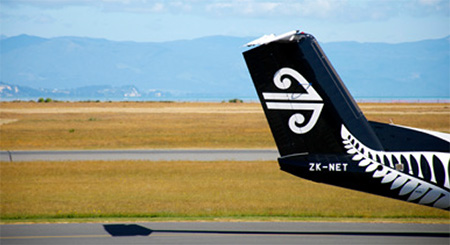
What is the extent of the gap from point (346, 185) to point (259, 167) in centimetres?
1973

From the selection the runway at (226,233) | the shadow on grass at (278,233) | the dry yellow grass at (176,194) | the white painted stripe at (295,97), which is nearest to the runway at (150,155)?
the dry yellow grass at (176,194)

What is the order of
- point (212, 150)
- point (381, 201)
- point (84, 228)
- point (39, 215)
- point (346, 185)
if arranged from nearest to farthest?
point (346, 185) < point (84, 228) < point (39, 215) < point (381, 201) < point (212, 150)

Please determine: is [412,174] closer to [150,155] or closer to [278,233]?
[278,233]

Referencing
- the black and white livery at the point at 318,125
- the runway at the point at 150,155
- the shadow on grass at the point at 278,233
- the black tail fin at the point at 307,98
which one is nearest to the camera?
the black and white livery at the point at 318,125

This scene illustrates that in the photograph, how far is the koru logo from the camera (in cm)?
1355

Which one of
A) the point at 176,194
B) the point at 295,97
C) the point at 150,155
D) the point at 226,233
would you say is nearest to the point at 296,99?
the point at 295,97

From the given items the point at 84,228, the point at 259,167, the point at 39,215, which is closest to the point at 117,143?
the point at 259,167

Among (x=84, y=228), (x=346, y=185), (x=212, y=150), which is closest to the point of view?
(x=346, y=185)

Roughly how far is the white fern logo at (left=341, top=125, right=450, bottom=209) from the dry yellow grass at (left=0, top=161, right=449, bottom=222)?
6.01 m

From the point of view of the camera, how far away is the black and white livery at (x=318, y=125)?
13.2m

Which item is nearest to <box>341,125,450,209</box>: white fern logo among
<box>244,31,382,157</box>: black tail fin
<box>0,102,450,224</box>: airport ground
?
<box>244,31,382,157</box>: black tail fin

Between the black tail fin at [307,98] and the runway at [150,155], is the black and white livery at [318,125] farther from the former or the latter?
the runway at [150,155]

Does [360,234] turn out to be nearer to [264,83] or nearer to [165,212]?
[264,83]

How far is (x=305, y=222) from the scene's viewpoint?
16.7 metres
